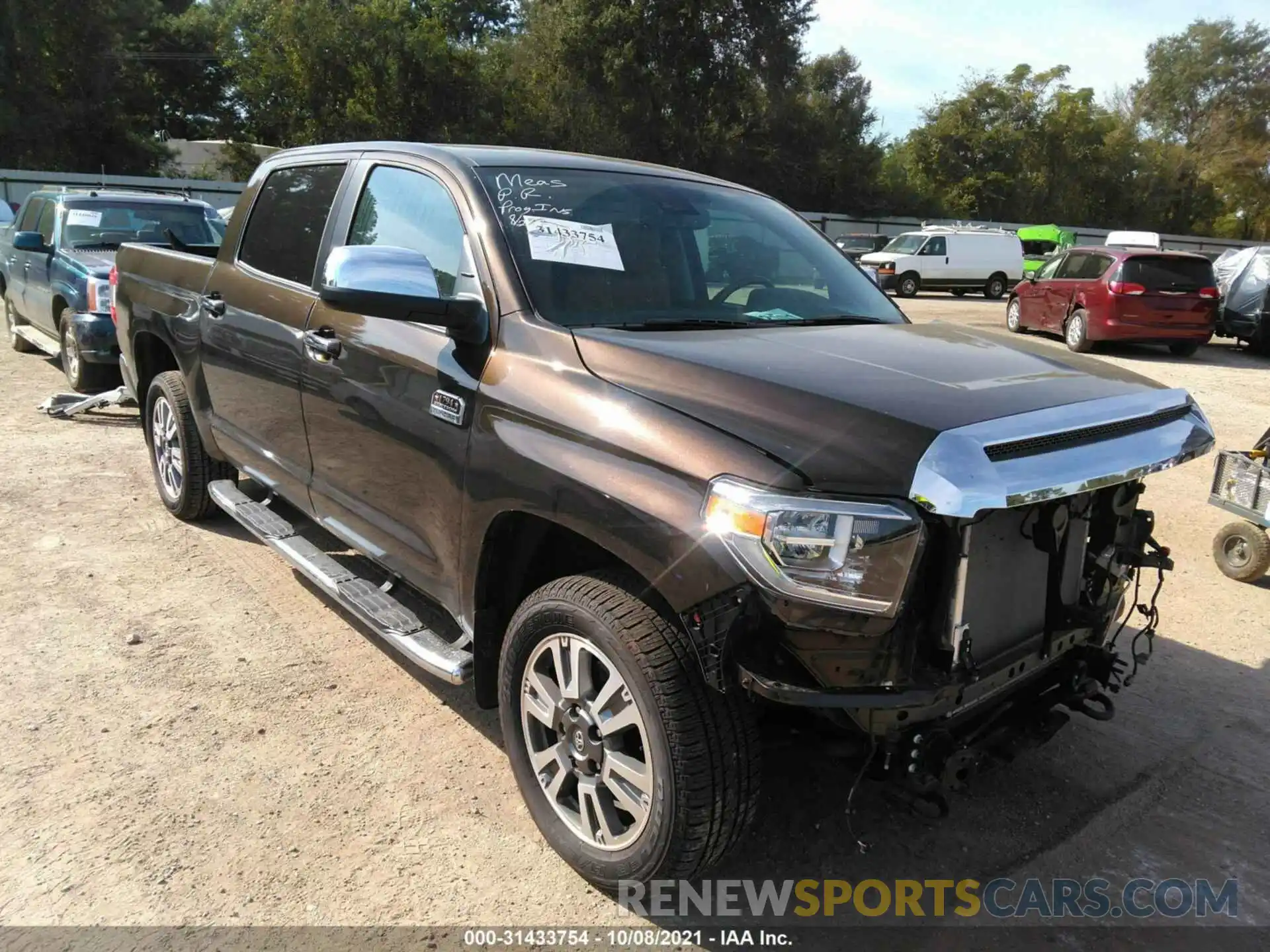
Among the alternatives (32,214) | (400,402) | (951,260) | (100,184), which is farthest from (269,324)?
(100,184)

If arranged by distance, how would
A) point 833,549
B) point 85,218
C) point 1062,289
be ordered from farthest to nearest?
point 1062,289 < point 85,218 < point 833,549

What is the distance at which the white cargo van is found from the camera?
2664 centimetres

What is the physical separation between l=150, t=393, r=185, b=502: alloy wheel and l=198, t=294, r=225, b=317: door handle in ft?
2.98

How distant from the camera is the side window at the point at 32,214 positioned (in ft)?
32.5

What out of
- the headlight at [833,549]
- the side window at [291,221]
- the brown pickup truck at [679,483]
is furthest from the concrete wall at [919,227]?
the headlight at [833,549]

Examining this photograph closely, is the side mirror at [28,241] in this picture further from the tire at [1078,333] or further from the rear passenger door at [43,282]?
the tire at [1078,333]

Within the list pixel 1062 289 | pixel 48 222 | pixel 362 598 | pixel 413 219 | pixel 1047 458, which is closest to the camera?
pixel 1047 458

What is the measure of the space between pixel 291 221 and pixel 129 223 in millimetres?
6289

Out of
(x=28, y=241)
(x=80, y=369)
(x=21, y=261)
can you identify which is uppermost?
(x=28, y=241)

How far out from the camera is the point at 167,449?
215 inches

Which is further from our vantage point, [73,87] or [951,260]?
[73,87]

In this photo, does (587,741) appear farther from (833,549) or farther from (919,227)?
(919,227)

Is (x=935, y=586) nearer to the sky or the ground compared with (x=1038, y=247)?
nearer to the ground

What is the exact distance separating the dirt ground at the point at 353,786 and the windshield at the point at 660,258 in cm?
142
